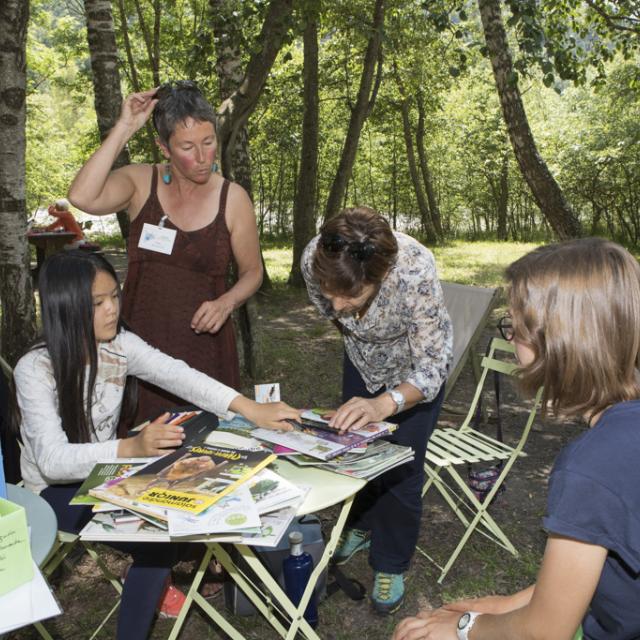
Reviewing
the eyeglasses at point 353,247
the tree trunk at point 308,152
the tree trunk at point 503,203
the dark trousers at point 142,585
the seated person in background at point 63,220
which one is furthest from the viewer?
the tree trunk at point 503,203

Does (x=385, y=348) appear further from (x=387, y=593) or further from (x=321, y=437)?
(x=387, y=593)

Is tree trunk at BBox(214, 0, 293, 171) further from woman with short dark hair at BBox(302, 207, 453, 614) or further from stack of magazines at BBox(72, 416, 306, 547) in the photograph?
stack of magazines at BBox(72, 416, 306, 547)

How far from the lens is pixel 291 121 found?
46.6 ft

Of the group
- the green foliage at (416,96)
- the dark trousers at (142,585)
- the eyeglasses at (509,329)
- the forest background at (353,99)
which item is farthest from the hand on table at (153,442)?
the green foliage at (416,96)

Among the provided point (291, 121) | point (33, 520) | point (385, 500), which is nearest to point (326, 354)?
point (385, 500)

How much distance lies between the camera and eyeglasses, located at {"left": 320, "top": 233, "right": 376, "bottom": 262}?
7.21 feet

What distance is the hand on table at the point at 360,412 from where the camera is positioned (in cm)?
215

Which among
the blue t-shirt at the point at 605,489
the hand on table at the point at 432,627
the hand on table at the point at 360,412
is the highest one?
the blue t-shirt at the point at 605,489

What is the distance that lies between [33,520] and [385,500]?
153 cm

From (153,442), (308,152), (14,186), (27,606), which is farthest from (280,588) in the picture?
(308,152)

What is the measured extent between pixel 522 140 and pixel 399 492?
13.0 feet

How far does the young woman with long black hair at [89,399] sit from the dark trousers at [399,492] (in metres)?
Answer: 0.66

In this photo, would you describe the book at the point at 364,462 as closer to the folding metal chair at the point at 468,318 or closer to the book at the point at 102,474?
the book at the point at 102,474

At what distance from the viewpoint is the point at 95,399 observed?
7.88 feet
